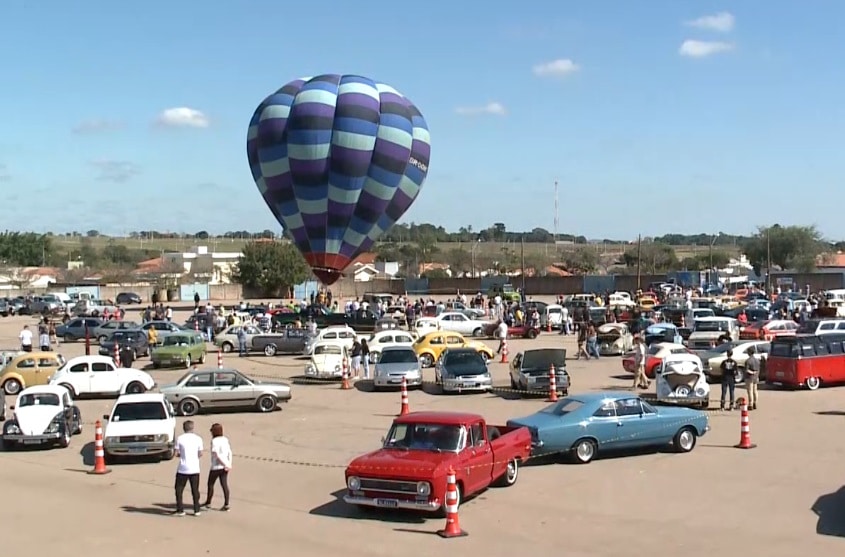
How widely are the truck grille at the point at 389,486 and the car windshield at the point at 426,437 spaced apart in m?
0.85

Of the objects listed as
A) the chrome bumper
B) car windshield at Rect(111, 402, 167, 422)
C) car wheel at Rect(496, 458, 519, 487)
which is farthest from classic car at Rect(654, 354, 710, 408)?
the chrome bumper

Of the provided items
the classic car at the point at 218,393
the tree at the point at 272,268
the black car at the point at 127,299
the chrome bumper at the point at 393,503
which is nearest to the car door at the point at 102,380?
the classic car at the point at 218,393

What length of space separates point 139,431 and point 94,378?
1080 cm

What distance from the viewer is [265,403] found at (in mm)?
25328

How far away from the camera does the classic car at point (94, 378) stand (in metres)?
28.2

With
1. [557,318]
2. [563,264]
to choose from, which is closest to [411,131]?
[557,318]

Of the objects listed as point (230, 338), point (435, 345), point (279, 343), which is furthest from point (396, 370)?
point (230, 338)

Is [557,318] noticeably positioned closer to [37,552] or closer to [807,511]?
[807,511]

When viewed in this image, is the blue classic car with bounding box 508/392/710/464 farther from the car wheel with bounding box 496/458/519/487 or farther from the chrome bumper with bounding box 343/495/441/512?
the chrome bumper with bounding box 343/495/441/512

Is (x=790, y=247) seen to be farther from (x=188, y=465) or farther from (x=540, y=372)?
(x=188, y=465)

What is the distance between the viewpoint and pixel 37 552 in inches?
479

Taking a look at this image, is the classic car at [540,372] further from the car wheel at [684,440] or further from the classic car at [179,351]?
the classic car at [179,351]

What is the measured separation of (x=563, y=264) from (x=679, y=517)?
160982mm

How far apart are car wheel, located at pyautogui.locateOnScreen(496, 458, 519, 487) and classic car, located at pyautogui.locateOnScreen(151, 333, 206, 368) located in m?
23.8
